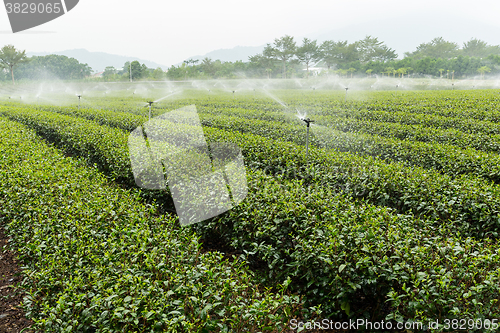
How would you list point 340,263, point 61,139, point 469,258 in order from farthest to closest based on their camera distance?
1. point 61,139
2. point 340,263
3. point 469,258

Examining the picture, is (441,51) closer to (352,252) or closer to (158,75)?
(158,75)

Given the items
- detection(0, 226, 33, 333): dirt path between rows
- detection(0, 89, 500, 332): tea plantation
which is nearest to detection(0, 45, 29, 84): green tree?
detection(0, 89, 500, 332): tea plantation

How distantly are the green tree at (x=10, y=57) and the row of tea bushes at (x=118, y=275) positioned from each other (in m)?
60.7

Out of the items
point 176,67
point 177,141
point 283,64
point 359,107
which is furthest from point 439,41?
point 177,141

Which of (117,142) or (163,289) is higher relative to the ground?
(117,142)

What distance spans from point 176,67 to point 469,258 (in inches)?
2557

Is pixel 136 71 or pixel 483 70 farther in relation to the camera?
pixel 136 71

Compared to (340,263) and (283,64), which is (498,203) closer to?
(340,263)

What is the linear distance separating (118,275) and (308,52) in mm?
66231

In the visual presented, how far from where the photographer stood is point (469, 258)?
250 centimetres

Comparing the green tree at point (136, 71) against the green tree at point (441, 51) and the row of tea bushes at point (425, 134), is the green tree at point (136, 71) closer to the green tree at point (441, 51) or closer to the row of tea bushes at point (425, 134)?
the row of tea bushes at point (425, 134)

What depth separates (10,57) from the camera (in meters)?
50.4

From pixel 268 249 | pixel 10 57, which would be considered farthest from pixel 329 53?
pixel 268 249

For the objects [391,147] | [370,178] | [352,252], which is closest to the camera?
[352,252]
